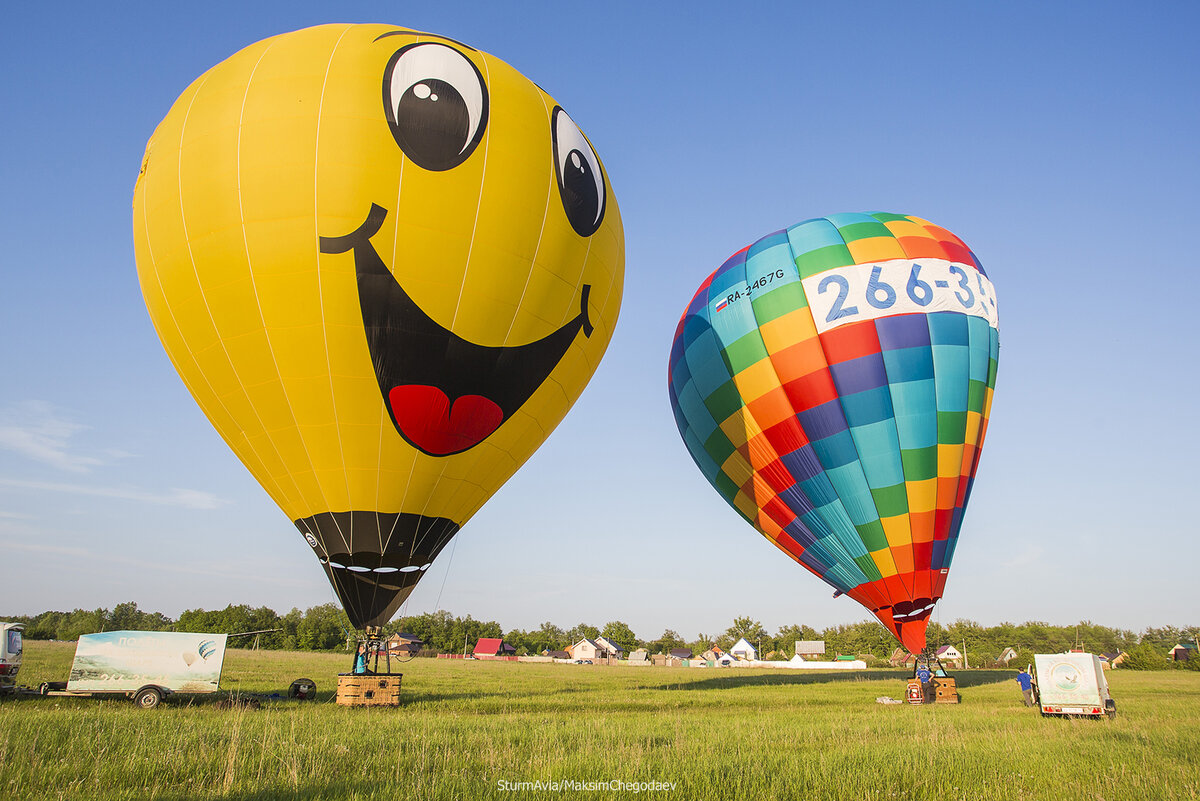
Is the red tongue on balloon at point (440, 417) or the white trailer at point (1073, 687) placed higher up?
the red tongue on balloon at point (440, 417)

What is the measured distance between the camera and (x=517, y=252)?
10.9m

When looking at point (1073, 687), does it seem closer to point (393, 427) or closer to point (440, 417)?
point (440, 417)

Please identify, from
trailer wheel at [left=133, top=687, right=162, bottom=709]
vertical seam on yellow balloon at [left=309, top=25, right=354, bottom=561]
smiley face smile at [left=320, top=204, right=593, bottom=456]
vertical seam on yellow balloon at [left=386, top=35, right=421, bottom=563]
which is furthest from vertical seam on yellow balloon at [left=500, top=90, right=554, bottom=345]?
trailer wheel at [left=133, top=687, right=162, bottom=709]

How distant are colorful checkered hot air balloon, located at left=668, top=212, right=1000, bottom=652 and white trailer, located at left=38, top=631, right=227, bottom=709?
13.0 m

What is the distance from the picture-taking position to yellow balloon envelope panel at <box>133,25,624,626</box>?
10070 millimetres

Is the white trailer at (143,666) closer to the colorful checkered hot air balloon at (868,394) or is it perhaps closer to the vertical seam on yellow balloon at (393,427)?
the vertical seam on yellow balloon at (393,427)

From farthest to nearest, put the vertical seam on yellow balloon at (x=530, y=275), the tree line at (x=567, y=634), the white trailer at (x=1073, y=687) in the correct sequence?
the tree line at (x=567, y=634)
the white trailer at (x=1073, y=687)
the vertical seam on yellow balloon at (x=530, y=275)

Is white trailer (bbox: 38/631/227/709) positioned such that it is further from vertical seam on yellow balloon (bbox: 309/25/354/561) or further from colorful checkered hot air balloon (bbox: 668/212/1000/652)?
colorful checkered hot air balloon (bbox: 668/212/1000/652)

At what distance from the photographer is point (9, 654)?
43.2ft

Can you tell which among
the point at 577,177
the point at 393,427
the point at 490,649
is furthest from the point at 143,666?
the point at 490,649

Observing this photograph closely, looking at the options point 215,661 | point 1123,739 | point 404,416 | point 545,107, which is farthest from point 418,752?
point 545,107

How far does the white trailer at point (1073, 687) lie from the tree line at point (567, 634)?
5757 cm

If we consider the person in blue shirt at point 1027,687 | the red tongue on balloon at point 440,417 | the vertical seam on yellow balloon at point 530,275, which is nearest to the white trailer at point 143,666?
the red tongue on balloon at point 440,417

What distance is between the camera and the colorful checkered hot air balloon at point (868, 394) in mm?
16109
